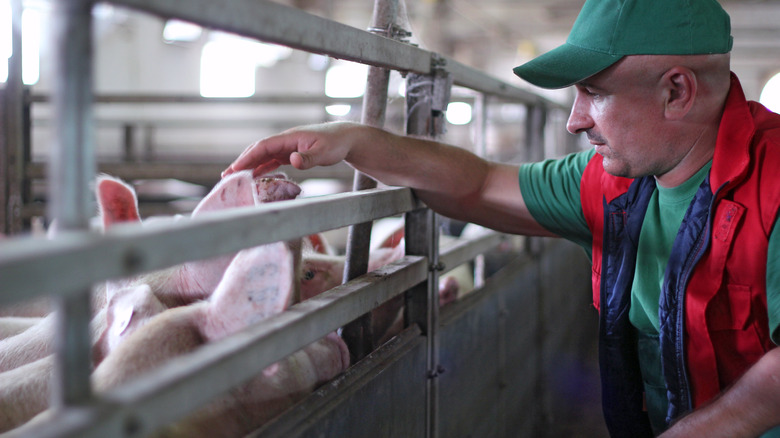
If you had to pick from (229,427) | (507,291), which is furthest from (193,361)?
(507,291)

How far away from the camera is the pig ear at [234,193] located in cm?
128

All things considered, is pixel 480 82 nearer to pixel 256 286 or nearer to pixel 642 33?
pixel 642 33

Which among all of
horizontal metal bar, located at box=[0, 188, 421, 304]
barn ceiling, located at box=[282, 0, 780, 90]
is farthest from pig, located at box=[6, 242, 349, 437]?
barn ceiling, located at box=[282, 0, 780, 90]

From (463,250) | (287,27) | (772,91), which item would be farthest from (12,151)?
(772,91)

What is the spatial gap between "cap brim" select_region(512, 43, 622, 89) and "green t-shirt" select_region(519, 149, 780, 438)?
0.35 metres

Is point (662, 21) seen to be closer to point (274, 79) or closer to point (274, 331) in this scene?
point (274, 331)

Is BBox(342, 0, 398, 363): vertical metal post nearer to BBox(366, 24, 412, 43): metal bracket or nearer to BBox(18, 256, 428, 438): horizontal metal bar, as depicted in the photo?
BBox(366, 24, 412, 43): metal bracket

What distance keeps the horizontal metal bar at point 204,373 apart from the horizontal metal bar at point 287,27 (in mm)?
366

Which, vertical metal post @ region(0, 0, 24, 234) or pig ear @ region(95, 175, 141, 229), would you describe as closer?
pig ear @ region(95, 175, 141, 229)

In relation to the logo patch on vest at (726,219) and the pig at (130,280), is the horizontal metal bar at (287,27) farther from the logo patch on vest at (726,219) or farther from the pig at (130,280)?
the logo patch on vest at (726,219)

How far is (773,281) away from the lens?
4.44 feet

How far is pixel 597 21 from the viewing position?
152 cm

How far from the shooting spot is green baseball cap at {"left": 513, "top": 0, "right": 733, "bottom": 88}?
1.45 meters

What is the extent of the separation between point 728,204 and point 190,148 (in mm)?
15746
